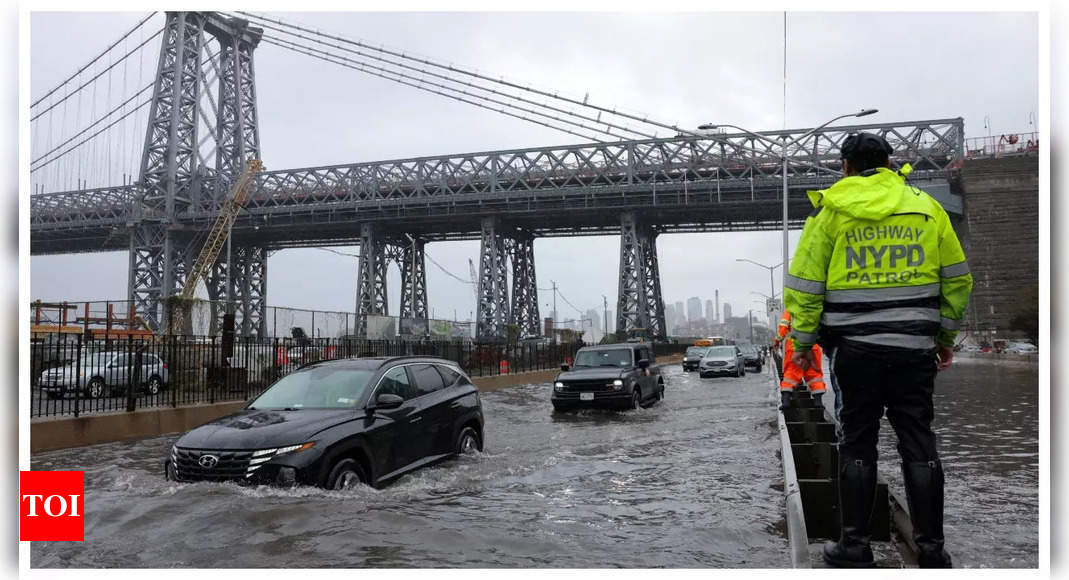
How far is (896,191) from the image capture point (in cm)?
376

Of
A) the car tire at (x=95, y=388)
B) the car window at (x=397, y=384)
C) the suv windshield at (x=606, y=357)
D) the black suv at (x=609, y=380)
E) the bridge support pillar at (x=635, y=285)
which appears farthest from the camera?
the bridge support pillar at (x=635, y=285)

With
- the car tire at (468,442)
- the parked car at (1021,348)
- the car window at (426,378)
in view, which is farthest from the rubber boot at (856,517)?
the parked car at (1021,348)

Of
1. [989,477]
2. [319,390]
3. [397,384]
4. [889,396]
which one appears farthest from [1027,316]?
[889,396]

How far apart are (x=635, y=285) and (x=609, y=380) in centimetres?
4583

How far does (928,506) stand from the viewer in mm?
3805

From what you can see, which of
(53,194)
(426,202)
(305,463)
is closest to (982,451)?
(305,463)

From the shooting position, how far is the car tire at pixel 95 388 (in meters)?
13.0

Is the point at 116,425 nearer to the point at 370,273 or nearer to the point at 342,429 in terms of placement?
the point at 342,429

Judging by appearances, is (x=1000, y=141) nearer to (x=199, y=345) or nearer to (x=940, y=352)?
(x=199, y=345)

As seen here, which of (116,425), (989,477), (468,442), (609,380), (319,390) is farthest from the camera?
(609,380)

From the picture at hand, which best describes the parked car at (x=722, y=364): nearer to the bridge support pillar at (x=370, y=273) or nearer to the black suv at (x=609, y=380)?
the black suv at (x=609, y=380)

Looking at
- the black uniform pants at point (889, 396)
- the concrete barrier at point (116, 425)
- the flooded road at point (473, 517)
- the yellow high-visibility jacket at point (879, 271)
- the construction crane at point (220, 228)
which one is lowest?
the concrete barrier at point (116, 425)

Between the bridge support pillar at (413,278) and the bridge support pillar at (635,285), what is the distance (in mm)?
19300

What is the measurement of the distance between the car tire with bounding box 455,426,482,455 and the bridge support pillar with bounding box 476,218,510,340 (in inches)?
1976
